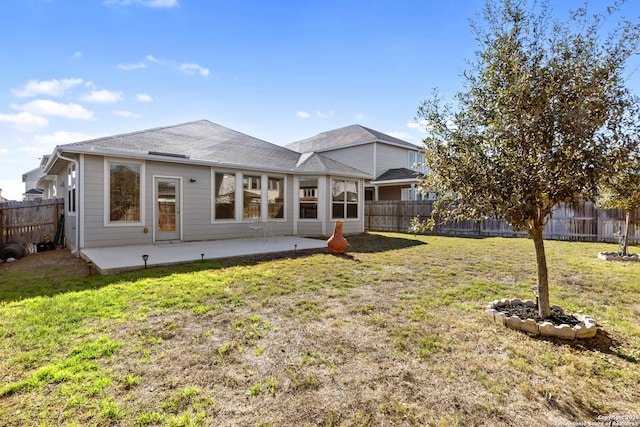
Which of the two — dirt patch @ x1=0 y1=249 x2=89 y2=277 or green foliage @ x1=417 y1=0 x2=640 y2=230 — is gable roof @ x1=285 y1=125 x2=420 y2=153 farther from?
dirt patch @ x1=0 y1=249 x2=89 y2=277

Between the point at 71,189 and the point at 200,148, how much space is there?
3.95 m

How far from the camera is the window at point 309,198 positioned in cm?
1203

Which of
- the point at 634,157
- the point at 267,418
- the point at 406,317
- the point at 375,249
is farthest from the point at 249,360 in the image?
the point at 375,249

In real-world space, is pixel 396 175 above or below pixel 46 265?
above

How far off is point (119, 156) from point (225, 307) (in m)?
6.60

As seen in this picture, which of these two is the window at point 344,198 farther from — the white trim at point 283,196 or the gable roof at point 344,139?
the gable roof at point 344,139

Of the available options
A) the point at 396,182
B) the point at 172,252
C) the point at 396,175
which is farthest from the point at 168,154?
the point at 396,175

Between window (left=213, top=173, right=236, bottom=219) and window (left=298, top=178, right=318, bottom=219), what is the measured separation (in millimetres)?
2850

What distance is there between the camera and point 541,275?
10.8 ft

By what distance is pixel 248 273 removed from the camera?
18.7 ft

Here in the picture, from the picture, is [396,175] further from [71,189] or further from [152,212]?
[71,189]

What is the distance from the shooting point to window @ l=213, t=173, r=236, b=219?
995 cm

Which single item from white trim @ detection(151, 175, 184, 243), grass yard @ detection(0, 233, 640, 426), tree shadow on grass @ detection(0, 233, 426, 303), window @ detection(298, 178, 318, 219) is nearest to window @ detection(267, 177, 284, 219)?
window @ detection(298, 178, 318, 219)

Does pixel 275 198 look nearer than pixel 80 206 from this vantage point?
No
